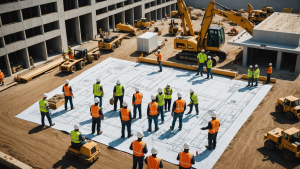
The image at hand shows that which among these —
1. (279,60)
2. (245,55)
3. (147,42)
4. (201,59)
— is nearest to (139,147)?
(201,59)

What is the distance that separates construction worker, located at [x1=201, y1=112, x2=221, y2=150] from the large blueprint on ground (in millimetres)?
377

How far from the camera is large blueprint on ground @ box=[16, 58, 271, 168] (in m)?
15.8

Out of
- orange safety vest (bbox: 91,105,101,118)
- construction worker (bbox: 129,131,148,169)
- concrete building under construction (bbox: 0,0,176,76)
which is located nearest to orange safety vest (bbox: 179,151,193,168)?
construction worker (bbox: 129,131,148,169)

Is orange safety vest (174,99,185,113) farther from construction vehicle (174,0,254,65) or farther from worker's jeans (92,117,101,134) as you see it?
construction vehicle (174,0,254,65)

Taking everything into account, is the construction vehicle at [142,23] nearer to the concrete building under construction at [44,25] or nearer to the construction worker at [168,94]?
the concrete building under construction at [44,25]

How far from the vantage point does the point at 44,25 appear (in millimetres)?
30844

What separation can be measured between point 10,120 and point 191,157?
522 inches

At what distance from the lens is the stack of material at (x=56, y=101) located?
19797mm

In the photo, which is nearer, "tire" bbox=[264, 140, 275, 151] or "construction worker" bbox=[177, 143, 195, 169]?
"construction worker" bbox=[177, 143, 195, 169]

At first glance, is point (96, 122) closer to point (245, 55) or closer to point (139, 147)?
point (139, 147)

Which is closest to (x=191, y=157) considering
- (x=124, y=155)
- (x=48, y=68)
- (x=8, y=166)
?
(x=124, y=155)

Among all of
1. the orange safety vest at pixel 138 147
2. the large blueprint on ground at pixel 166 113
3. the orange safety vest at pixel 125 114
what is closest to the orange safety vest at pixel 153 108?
the orange safety vest at pixel 125 114

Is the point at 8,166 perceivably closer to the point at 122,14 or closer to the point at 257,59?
the point at 257,59

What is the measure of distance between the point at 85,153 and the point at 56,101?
23.6 feet
